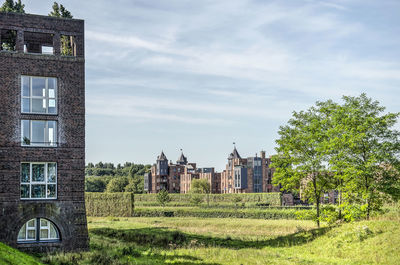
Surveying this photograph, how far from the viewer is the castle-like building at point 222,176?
10050 cm

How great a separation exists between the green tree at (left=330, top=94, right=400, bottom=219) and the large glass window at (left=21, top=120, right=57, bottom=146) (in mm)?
19852

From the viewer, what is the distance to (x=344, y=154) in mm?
33406

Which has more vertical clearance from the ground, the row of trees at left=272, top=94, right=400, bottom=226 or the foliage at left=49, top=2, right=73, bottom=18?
the foliage at left=49, top=2, right=73, bottom=18

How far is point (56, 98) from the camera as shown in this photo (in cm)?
2781

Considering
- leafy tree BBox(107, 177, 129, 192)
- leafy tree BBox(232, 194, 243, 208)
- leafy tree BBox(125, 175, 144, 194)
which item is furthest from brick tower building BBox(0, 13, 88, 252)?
leafy tree BBox(125, 175, 144, 194)

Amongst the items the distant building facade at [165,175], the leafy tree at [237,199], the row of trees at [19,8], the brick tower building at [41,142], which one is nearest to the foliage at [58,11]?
the row of trees at [19,8]

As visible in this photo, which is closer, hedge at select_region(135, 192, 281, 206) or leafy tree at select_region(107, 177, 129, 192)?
hedge at select_region(135, 192, 281, 206)

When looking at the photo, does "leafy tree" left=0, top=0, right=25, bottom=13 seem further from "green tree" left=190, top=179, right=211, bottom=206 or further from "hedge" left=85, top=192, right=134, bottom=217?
"green tree" left=190, top=179, right=211, bottom=206

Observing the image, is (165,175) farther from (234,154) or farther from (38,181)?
(38,181)

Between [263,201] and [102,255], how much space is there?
54.4 meters

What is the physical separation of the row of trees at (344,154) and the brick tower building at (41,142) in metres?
17.0

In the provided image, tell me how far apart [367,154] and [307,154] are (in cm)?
502

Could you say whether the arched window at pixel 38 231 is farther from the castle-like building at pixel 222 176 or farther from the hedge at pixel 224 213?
the castle-like building at pixel 222 176

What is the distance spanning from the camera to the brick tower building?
26172 millimetres
